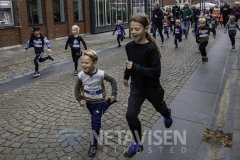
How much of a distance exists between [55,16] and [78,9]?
2.93 meters

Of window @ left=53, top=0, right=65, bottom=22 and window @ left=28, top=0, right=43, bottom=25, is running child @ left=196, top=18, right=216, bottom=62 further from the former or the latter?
window @ left=53, top=0, right=65, bottom=22

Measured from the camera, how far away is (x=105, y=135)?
396 cm

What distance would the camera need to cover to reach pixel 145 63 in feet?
10.6

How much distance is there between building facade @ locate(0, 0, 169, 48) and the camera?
44.6 feet

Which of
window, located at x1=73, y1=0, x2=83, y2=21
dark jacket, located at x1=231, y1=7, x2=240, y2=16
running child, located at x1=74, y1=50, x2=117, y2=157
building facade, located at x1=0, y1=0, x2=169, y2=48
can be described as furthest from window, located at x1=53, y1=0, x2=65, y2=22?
running child, located at x1=74, y1=50, x2=117, y2=157

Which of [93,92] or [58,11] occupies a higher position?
[58,11]

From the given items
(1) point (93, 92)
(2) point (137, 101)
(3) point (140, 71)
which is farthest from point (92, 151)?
(3) point (140, 71)

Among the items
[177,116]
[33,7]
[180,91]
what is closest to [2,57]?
[33,7]

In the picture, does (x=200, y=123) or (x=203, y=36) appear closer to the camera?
(x=200, y=123)

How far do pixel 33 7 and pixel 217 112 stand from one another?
43.8 ft

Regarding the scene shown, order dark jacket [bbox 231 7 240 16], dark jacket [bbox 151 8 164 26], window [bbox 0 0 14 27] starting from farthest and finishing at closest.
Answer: dark jacket [bbox 231 7 240 16], window [bbox 0 0 14 27], dark jacket [bbox 151 8 164 26]

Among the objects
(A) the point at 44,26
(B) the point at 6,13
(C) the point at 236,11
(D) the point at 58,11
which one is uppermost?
(D) the point at 58,11

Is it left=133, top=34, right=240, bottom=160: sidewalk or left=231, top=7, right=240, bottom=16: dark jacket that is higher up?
left=231, top=7, right=240, bottom=16: dark jacket

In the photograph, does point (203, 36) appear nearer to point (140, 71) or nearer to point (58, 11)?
point (140, 71)
